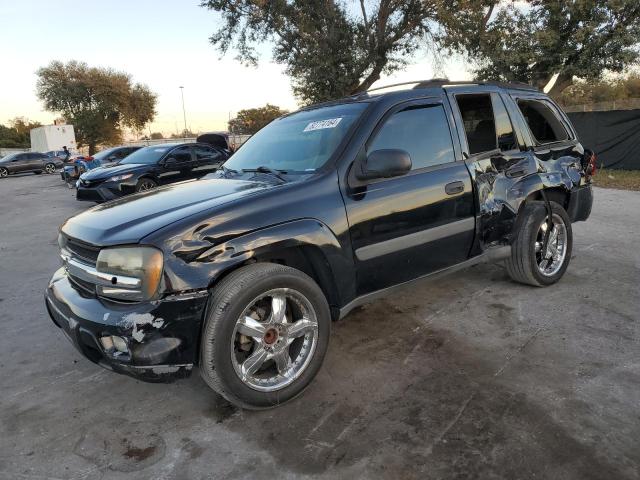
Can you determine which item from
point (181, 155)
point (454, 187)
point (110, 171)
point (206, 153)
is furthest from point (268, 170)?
point (206, 153)

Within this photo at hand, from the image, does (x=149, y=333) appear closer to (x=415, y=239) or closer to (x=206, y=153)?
(x=415, y=239)

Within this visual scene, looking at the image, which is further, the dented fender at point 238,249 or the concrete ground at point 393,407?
the dented fender at point 238,249

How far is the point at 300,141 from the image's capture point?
3527mm

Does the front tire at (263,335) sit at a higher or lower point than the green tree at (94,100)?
lower

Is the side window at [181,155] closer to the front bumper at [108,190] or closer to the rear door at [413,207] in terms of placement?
the front bumper at [108,190]

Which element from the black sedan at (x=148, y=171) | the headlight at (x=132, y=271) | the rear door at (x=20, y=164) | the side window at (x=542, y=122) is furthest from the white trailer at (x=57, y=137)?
the headlight at (x=132, y=271)

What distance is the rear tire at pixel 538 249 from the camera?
4.19 meters

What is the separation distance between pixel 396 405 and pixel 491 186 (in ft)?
6.50

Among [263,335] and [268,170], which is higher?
[268,170]

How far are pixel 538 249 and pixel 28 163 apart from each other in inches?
1227

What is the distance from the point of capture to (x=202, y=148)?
11742 mm

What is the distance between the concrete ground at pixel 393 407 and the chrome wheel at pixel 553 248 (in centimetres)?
30

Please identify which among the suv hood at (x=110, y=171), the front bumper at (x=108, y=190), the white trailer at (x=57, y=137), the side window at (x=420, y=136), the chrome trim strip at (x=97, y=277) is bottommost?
the front bumper at (x=108, y=190)

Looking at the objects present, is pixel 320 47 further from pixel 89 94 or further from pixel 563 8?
pixel 89 94
